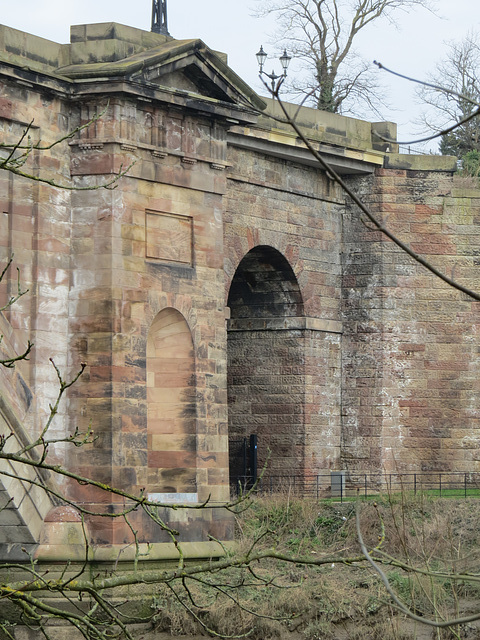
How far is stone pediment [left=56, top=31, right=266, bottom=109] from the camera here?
18.6m

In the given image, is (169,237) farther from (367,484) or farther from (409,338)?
(367,484)

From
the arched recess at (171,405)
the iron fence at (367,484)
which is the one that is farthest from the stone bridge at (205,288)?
the iron fence at (367,484)

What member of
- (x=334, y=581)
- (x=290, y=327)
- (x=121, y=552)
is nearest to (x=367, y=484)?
(x=290, y=327)

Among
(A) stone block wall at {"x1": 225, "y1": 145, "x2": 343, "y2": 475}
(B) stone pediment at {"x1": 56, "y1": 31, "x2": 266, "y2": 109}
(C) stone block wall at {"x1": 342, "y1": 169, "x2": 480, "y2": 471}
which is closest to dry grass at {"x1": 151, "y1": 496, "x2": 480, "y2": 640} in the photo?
(A) stone block wall at {"x1": 225, "y1": 145, "x2": 343, "y2": 475}

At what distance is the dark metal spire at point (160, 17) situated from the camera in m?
22.4

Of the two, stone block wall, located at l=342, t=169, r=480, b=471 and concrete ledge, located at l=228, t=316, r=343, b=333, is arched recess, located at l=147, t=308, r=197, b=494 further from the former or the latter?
stone block wall, located at l=342, t=169, r=480, b=471

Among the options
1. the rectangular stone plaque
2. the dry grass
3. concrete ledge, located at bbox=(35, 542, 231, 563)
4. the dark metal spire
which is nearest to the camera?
concrete ledge, located at bbox=(35, 542, 231, 563)

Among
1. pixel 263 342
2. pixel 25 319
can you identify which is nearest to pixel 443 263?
pixel 263 342

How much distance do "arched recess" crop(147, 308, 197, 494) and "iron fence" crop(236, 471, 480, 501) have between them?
3833 mm

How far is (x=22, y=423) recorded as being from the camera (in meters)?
17.5

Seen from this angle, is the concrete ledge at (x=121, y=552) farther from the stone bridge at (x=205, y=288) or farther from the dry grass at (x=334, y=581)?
the dry grass at (x=334, y=581)

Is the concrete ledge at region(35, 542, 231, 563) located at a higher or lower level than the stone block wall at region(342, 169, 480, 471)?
lower

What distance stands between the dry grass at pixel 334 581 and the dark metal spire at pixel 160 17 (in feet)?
27.8

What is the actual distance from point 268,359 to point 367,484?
119 inches
